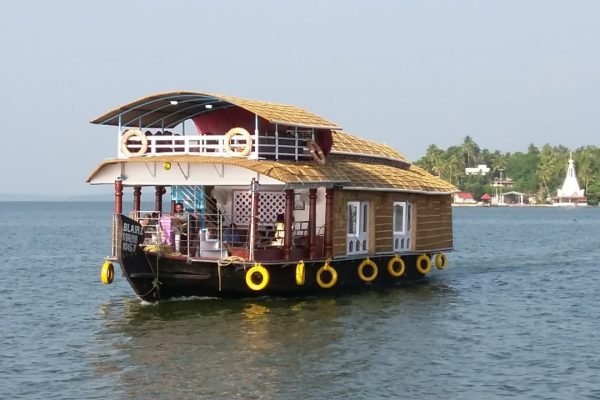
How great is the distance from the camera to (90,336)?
21.5 meters

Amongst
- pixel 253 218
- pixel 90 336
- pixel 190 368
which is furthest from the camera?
pixel 253 218

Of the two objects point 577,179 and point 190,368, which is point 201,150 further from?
point 577,179

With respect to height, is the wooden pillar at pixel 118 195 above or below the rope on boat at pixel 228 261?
above

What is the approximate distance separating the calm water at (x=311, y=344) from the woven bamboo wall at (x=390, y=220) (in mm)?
1354

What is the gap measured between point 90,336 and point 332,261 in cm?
665

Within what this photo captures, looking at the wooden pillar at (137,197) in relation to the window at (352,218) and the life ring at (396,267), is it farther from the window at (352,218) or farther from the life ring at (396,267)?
the life ring at (396,267)

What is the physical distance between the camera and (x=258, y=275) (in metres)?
23.2

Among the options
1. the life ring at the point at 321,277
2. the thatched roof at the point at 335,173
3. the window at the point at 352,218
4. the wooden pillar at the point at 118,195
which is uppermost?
the thatched roof at the point at 335,173

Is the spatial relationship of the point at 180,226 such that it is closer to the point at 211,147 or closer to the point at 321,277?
the point at 211,147

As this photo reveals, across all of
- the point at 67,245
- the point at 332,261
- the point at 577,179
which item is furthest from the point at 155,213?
the point at 577,179

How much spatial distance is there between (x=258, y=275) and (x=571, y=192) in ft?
498

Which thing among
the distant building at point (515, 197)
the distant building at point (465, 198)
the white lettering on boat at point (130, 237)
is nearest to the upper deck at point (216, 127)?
the white lettering on boat at point (130, 237)

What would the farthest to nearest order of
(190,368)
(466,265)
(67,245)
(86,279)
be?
1. (67,245)
2. (466,265)
3. (86,279)
4. (190,368)

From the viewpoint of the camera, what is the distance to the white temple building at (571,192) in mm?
167250
